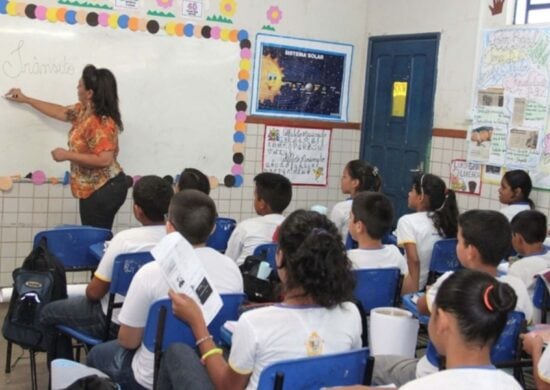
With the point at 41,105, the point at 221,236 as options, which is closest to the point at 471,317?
the point at 221,236

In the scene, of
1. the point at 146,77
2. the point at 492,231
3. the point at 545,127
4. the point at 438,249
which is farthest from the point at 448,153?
the point at 492,231

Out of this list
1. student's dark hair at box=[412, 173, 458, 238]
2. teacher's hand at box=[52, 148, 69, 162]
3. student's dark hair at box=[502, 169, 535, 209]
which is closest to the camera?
student's dark hair at box=[412, 173, 458, 238]

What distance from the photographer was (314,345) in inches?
80.0

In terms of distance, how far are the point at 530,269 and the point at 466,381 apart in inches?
79.9

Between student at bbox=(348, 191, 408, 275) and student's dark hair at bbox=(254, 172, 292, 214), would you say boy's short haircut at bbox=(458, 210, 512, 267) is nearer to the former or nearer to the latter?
student at bbox=(348, 191, 408, 275)

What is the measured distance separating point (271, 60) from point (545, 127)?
2.35m

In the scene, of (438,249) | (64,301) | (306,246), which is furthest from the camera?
(438,249)

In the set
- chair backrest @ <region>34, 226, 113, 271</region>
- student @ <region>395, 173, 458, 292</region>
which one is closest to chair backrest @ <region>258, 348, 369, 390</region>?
student @ <region>395, 173, 458, 292</region>

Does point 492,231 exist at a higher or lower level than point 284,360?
higher

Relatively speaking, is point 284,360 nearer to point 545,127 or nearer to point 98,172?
point 98,172

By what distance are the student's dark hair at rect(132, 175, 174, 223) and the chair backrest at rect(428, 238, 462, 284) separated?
1526 millimetres

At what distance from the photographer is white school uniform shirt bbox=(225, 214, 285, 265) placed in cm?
371

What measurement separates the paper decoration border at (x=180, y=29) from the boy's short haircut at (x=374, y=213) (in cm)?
278

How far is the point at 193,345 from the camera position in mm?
2467
